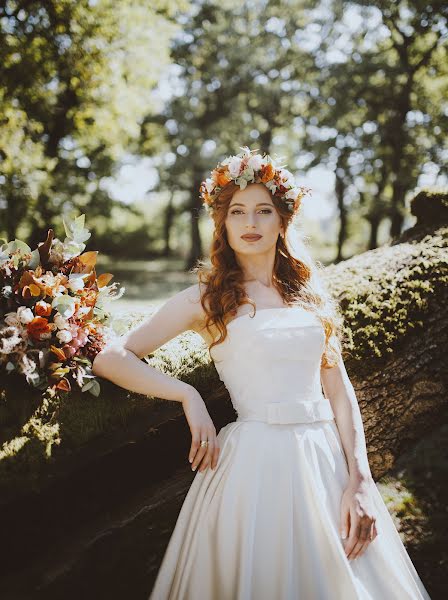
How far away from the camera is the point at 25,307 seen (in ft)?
7.96

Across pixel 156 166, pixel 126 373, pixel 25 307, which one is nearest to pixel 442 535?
pixel 126 373

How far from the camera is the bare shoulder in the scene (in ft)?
8.18

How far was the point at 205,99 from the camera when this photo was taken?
24141 millimetres

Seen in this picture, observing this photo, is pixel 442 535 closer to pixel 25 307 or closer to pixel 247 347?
pixel 247 347

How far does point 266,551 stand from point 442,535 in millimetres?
2947

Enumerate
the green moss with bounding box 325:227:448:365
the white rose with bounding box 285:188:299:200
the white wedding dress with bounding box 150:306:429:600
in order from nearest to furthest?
the white wedding dress with bounding box 150:306:429:600, the white rose with bounding box 285:188:299:200, the green moss with bounding box 325:227:448:365

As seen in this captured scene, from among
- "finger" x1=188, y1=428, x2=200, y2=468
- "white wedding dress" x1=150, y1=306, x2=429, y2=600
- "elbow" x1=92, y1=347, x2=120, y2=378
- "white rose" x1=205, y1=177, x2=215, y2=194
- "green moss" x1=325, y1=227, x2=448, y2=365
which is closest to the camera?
"white wedding dress" x1=150, y1=306, x2=429, y2=600

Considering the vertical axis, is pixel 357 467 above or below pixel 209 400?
below

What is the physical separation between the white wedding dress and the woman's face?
0.44m

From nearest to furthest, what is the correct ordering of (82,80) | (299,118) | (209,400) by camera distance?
(209,400), (82,80), (299,118)

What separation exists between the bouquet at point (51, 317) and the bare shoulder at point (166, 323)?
291 millimetres

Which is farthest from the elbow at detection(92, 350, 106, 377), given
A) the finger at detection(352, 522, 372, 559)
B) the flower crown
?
the finger at detection(352, 522, 372, 559)

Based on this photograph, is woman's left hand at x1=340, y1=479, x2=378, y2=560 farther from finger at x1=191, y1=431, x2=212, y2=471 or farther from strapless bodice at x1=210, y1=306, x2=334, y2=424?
finger at x1=191, y1=431, x2=212, y2=471

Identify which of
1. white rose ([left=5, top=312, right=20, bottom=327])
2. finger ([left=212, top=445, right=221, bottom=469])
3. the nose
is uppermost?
the nose
